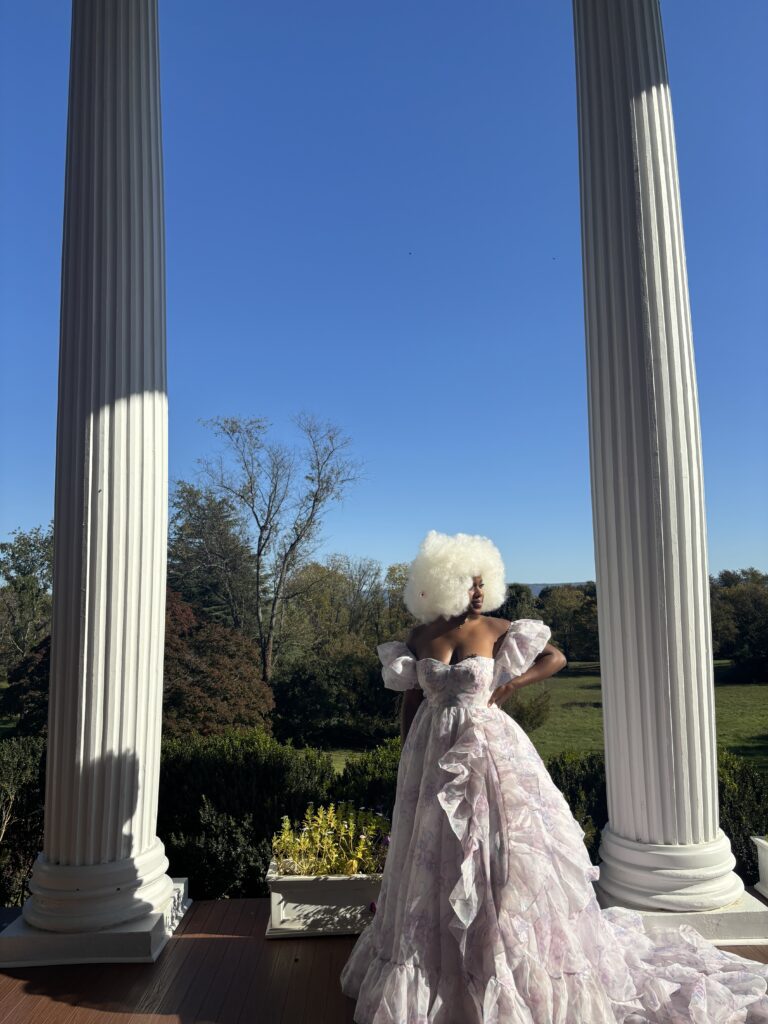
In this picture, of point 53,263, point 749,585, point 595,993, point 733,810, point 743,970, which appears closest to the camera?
point 595,993

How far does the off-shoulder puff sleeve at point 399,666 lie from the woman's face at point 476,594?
329 millimetres

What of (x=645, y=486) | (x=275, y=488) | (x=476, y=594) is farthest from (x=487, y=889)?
(x=275, y=488)

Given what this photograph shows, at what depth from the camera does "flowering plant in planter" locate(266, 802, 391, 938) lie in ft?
11.7

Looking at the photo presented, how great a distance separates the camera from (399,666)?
9.39 ft

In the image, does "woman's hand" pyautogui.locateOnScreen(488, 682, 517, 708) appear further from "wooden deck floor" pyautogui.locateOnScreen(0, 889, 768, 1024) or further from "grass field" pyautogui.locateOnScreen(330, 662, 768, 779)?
"grass field" pyautogui.locateOnScreen(330, 662, 768, 779)

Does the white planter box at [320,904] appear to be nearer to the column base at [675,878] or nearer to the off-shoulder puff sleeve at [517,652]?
the column base at [675,878]

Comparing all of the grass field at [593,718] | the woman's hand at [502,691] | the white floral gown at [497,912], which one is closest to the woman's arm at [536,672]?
the woman's hand at [502,691]

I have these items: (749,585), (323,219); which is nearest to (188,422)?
(323,219)

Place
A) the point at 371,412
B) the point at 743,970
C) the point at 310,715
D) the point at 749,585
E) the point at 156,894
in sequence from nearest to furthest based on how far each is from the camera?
the point at 743,970 → the point at 156,894 → the point at 749,585 → the point at 310,715 → the point at 371,412

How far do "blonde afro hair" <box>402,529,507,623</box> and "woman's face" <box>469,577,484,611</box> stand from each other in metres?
0.03

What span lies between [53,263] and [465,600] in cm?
669

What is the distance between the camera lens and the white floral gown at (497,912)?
2420 millimetres

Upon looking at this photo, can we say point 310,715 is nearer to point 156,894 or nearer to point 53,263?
point 156,894

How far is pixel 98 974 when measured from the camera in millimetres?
3145
